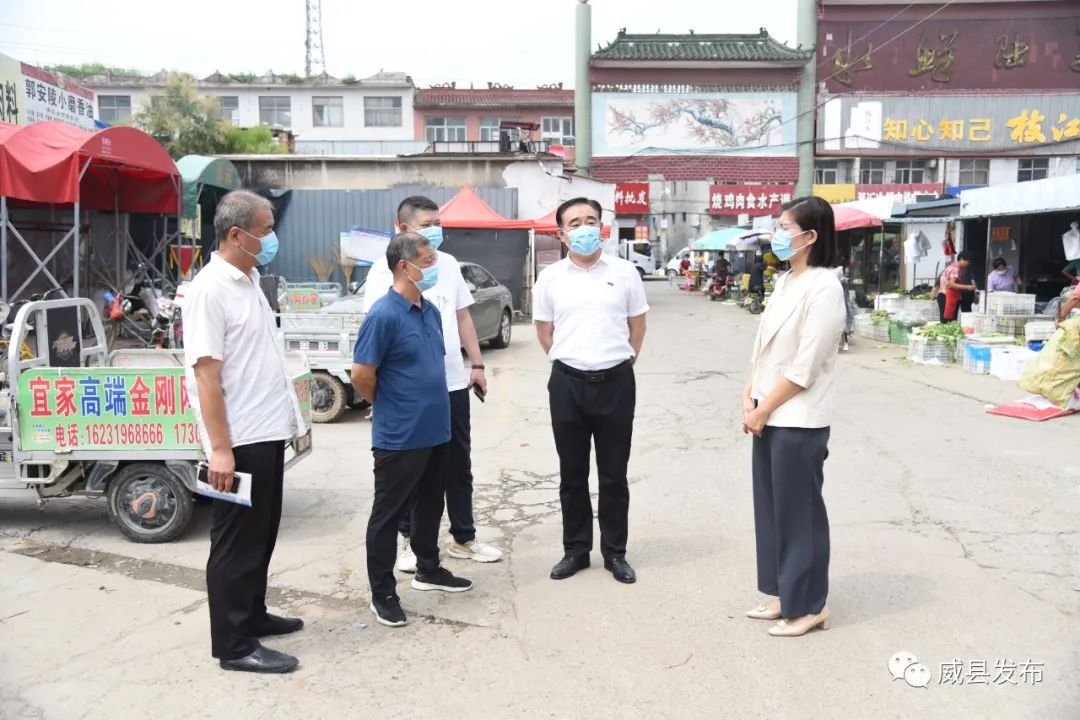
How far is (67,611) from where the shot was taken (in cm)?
433

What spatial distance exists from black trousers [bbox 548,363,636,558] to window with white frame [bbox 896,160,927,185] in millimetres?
33731

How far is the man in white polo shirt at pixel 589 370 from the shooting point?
179 inches

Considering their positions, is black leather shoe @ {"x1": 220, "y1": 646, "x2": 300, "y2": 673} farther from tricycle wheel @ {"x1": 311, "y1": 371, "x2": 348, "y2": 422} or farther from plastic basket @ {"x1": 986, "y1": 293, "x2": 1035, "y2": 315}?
plastic basket @ {"x1": 986, "y1": 293, "x2": 1035, "y2": 315}

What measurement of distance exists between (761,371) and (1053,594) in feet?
6.21

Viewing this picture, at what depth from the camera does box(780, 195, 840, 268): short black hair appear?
3.79 meters

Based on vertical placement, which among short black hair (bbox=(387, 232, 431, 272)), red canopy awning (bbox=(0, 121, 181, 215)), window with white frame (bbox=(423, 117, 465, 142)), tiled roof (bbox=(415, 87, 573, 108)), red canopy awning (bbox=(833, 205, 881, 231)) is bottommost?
short black hair (bbox=(387, 232, 431, 272))

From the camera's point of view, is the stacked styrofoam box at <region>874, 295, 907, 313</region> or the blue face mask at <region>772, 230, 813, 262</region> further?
the stacked styrofoam box at <region>874, 295, 907, 313</region>

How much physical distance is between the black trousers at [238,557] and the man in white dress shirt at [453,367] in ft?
3.62

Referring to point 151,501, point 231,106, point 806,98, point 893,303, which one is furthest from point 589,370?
point 231,106

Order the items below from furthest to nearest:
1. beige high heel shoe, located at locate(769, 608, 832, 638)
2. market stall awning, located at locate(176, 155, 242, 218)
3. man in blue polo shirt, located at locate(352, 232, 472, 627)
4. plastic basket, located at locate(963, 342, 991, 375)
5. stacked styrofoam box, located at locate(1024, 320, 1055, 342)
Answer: market stall awning, located at locate(176, 155, 242, 218)
plastic basket, located at locate(963, 342, 991, 375)
stacked styrofoam box, located at locate(1024, 320, 1055, 342)
man in blue polo shirt, located at locate(352, 232, 472, 627)
beige high heel shoe, located at locate(769, 608, 832, 638)

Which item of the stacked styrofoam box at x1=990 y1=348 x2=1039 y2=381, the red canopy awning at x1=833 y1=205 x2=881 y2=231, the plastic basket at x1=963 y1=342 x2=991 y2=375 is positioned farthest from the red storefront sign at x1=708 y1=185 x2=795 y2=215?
the stacked styrofoam box at x1=990 y1=348 x2=1039 y2=381

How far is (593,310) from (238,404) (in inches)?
71.2

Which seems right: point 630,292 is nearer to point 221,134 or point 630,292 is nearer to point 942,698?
point 942,698

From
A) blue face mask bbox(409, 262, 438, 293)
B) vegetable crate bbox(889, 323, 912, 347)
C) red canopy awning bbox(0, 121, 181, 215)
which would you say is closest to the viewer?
blue face mask bbox(409, 262, 438, 293)
